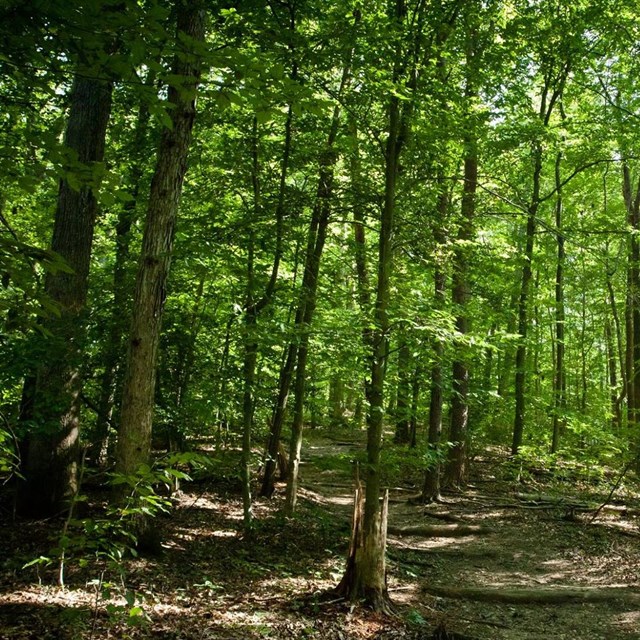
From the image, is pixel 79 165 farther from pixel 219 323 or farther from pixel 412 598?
pixel 412 598

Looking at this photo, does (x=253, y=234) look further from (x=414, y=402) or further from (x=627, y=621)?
(x=414, y=402)

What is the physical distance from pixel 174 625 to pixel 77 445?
3.62 metres

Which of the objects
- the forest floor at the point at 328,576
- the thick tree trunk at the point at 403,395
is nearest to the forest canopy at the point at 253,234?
the thick tree trunk at the point at 403,395

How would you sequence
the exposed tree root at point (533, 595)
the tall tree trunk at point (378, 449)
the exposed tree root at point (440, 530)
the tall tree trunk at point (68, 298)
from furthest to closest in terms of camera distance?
the exposed tree root at point (440, 530) < the exposed tree root at point (533, 595) < the tall tree trunk at point (68, 298) < the tall tree trunk at point (378, 449)

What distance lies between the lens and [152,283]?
5258 mm

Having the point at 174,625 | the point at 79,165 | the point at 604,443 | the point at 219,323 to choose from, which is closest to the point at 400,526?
the point at 604,443

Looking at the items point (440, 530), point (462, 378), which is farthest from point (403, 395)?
point (440, 530)

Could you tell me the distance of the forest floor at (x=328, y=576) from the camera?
4.68 m

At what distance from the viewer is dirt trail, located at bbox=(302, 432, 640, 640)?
253 inches

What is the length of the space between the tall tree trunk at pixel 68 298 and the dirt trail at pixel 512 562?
327 centimetres

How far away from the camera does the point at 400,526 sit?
10234 millimetres

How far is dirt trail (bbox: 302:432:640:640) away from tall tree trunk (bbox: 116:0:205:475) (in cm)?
290

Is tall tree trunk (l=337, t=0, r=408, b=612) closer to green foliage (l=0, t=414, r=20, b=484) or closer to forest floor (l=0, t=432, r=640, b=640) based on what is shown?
forest floor (l=0, t=432, r=640, b=640)

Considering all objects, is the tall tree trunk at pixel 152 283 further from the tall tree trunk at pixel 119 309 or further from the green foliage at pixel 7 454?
the green foliage at pixel 7 454
